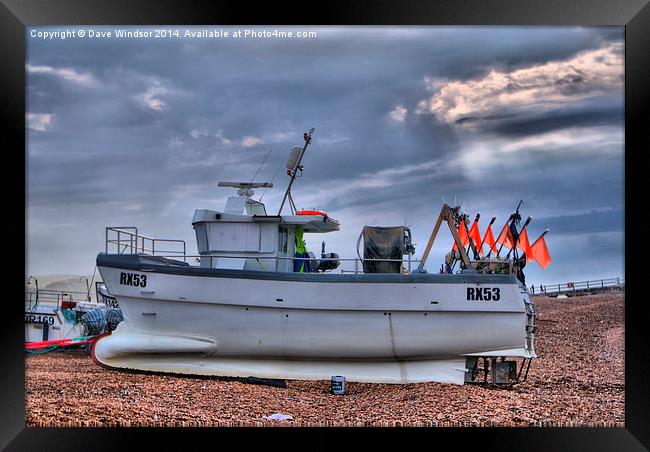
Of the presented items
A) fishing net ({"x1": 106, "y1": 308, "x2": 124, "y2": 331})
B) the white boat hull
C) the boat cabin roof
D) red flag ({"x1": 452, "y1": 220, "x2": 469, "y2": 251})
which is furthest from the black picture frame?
fishing net ({"x1": 106, "y1": 308, "x2": 124, "y2": 331})

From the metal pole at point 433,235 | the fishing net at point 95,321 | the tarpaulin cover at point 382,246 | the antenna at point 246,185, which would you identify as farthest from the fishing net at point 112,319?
the metal pole at point 433,235

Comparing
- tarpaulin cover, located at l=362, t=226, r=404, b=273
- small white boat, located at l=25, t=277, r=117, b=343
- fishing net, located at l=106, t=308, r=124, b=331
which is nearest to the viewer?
tarpaulin cover, located at l=362, t=226, r=404, b=273

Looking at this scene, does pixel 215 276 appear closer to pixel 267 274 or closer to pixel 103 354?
pixel 267 274

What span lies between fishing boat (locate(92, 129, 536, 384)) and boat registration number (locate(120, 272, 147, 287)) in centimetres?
2

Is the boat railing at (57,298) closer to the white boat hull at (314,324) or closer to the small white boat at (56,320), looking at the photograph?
the small white boat at (56,320)

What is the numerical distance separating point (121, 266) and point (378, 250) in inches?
166

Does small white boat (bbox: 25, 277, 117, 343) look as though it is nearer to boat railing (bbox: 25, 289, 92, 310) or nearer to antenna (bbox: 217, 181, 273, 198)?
boat railing (bbox: 25, 289, 92, 310)

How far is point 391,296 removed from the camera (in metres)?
11.0

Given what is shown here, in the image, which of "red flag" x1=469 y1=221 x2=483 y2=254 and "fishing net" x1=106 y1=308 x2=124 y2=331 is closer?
"red flag" x1=469 y1=221 x2=483 y2=254

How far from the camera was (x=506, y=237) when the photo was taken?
474 inches

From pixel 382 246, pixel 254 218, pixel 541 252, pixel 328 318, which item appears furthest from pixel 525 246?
pixel 254 218

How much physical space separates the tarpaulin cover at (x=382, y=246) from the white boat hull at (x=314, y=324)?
0.44m

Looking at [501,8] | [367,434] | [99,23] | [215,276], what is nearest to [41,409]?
[215,276]

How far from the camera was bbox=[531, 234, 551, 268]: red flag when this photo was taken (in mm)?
11703
